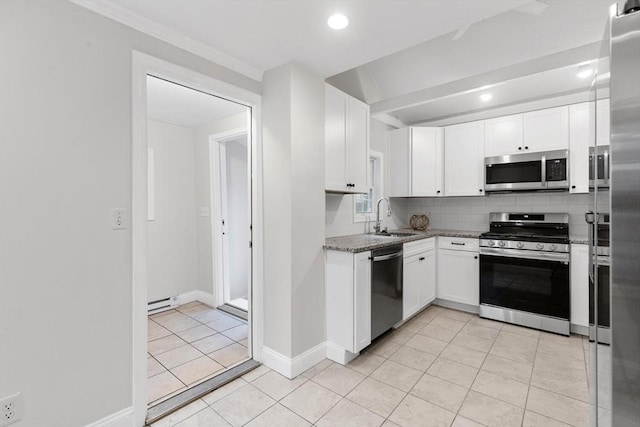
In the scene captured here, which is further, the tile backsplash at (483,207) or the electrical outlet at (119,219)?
the tile backsplash at (483,207)

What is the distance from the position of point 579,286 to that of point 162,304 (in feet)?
15.3

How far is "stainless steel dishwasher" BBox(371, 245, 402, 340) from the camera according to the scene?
2.63 metres

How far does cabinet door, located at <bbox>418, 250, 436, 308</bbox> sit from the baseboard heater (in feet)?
10.3

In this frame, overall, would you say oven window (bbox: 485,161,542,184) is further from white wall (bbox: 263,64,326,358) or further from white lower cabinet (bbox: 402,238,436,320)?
white wall (bbox: 263,64,326,358)

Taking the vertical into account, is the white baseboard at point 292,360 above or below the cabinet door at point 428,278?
below

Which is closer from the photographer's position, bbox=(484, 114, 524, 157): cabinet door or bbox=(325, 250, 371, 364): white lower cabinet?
bbox=(325, 250, 371, 364): white lower cabinet

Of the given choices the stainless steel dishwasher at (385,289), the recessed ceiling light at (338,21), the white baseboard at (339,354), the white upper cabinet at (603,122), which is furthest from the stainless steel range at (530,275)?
the recessed ceiling light at (338,21)

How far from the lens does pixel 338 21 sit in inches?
72.9

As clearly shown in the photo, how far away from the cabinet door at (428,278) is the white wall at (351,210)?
718 mm

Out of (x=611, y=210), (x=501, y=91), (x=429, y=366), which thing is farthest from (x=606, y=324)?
(x=501, y=91)

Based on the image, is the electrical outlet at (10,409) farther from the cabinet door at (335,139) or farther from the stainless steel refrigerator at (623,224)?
the stainless steel refrigerator at (623,224)

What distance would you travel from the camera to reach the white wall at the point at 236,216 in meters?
4.13

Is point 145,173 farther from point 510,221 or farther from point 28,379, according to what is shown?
point 510,221

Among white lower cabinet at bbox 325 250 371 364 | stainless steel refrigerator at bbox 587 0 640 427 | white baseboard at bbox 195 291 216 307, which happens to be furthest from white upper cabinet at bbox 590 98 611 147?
white baseboard at bbox 195 291 216 307
